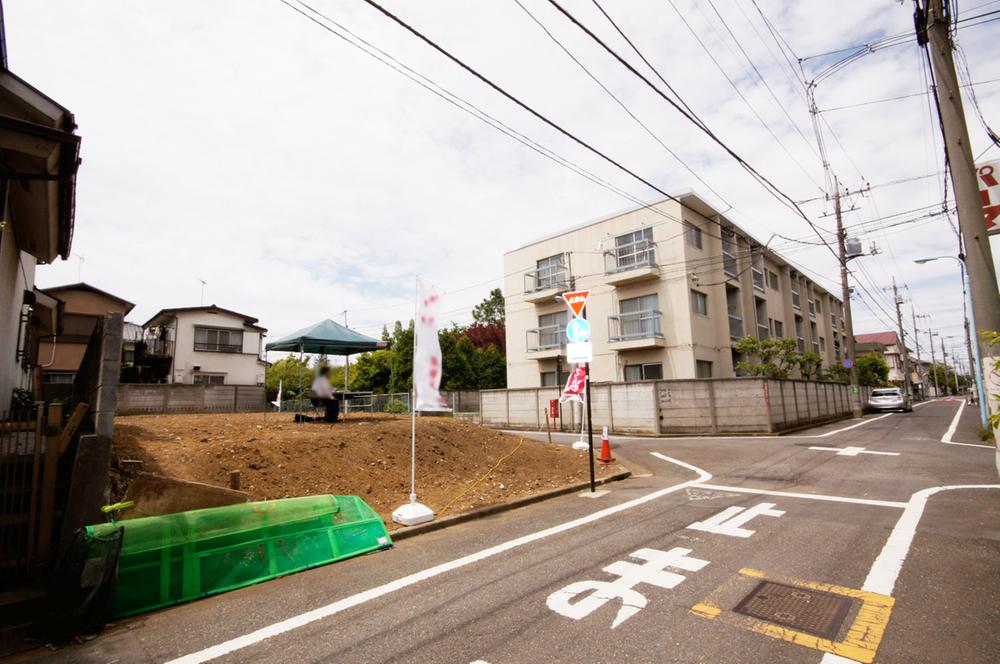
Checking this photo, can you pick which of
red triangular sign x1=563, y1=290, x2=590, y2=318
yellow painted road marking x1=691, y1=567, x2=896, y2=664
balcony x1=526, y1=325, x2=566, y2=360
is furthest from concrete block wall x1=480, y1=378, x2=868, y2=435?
yellow painted road marking x1=691, y1=567, x2=896, y2=664

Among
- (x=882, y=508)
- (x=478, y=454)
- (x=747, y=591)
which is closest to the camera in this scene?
(x=747, y=591)

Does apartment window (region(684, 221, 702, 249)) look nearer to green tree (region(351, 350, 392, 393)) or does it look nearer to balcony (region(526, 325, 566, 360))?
balcony (region(526, 325, 566, 360))

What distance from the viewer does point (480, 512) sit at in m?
6.45

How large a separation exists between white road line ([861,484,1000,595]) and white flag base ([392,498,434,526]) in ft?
14.6

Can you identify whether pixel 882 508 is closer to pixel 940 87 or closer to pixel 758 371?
pixel 940 87

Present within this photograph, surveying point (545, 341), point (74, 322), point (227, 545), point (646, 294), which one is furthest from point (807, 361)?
point (74, 322)

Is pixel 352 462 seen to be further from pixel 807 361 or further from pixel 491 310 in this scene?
pixel 491 310

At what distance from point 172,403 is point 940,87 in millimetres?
23608

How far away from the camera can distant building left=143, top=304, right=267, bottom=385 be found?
27.4m

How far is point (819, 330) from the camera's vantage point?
41250mm

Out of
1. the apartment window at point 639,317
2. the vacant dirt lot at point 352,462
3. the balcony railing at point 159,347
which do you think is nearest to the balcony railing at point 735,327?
the apartment window at point 639,317

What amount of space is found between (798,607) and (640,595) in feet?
3.67

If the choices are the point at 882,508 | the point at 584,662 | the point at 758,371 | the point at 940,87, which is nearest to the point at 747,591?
the point at 584,662

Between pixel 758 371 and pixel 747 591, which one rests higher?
pixel 758 371
